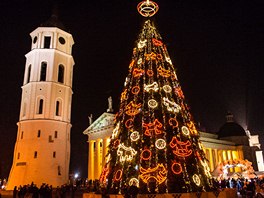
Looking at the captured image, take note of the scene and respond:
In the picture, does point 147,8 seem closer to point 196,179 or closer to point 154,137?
point 154,137

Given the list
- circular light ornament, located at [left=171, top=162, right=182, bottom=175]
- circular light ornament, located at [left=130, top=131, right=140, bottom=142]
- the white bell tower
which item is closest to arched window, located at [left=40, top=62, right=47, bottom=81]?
the white bell tower

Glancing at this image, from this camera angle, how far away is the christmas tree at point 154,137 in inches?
555

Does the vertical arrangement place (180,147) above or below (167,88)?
below

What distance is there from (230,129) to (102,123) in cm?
4353

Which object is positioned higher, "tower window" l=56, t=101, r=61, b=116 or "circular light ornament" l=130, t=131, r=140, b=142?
"tower window" l=56, t=101, r=61, b=116

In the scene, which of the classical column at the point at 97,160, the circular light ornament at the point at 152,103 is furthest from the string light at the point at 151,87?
the classical column at the point at 97,160

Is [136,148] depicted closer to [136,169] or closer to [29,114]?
[136,169]

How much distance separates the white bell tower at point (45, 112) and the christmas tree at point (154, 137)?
19.3 meters

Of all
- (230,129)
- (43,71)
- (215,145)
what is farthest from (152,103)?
(230,129)

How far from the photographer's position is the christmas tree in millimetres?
14109

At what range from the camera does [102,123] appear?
167 ft

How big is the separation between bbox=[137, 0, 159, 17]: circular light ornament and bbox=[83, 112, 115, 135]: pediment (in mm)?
31240

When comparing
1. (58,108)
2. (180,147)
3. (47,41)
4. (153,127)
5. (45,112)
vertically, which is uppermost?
(47,41)

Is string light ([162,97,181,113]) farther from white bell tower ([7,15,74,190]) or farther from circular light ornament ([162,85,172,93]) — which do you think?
white bell tower ([7,15,74,190])
